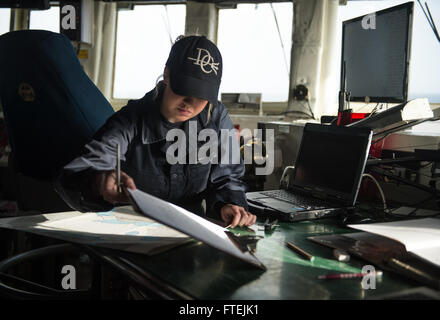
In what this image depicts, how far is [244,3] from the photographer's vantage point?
153 inches

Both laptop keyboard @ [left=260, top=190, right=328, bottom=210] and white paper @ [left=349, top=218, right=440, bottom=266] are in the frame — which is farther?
laptop keyboard @ [left=260, top=190, right=328, bottom=210]

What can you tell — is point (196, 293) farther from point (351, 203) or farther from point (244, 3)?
point (244, 3)

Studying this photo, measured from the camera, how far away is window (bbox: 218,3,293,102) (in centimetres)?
375

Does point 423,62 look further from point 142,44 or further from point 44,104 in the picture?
point 142,44

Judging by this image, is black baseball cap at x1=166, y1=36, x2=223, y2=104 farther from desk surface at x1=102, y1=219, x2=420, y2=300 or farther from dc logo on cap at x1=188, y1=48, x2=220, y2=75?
desk surface at x1=102, y1=219, x2=420, y2=300

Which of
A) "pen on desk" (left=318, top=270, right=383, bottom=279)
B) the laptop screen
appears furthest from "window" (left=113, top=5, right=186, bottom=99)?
"pen on desk" (left=318, top=270, right=383, bottom=279)

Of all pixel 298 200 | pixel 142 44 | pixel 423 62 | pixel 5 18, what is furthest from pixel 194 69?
pixel 5 18

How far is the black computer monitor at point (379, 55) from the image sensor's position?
1.45 metres

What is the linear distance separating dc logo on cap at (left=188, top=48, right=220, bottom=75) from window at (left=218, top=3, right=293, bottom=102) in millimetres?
2765

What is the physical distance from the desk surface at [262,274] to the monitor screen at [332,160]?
1.33 ft
